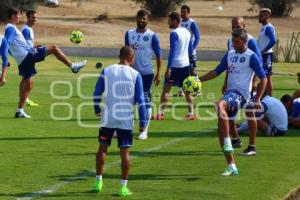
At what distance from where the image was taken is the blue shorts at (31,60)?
18.8 meters

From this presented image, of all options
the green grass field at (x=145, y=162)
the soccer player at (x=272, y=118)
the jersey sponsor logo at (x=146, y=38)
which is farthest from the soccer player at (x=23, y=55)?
the soccer player at (x=272, y=118)

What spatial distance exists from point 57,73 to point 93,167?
1859 centimetres

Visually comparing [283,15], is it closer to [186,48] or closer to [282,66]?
[282,66]

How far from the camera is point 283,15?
69.6 m

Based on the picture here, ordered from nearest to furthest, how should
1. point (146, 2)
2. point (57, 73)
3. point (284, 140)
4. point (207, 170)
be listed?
point (207, 170) < point (284, 140) < point (57, 73) < point (146, 2)

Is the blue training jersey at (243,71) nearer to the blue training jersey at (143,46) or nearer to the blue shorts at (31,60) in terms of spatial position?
the blue training jersey at (143,46)

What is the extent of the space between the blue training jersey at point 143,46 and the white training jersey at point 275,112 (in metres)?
2.14

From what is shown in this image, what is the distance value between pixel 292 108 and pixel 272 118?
1.36m

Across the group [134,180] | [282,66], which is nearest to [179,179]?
[134,180]

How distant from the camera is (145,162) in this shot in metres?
13.8

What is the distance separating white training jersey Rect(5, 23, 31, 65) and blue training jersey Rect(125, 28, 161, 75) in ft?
9.72

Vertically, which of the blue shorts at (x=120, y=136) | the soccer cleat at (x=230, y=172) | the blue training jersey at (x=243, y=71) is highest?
the blue training jersey at (x=243, y=71)

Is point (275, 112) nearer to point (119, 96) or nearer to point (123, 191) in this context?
point (119, 96)

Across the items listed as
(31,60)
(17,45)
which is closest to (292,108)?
(31,60)
